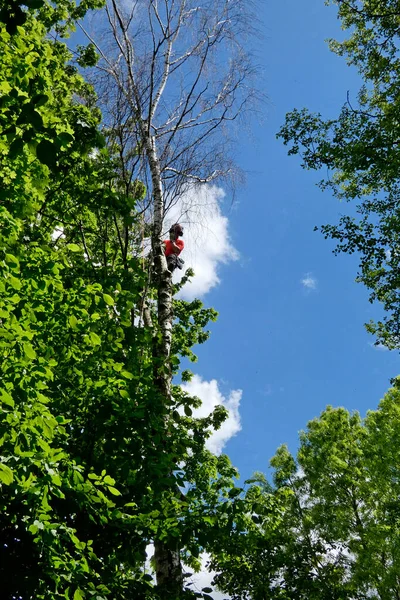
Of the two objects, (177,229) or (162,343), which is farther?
(177,229)

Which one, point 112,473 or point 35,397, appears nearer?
point 35,397

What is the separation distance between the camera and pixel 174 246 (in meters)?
7.46

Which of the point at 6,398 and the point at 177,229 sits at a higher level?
the point at 177,229

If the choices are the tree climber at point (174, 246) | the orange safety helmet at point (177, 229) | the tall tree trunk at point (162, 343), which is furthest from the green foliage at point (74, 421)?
the tree climber at point (174, 246)

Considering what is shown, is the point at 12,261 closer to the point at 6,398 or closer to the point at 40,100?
the point at 6,398

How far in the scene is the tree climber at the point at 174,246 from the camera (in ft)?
23.5

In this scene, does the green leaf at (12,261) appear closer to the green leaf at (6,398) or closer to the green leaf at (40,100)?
the green leaf at (6,398)

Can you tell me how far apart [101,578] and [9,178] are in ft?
13.7

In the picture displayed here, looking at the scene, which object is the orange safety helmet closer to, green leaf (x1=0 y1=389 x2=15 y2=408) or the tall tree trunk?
the tall tree trunk

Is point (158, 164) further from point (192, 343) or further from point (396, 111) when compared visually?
point (192, 343)

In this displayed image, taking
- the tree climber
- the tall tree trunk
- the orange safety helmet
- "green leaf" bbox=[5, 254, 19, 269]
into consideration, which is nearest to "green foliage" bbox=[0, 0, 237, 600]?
"green leaf" bbox=[5, 254, 19, 269]

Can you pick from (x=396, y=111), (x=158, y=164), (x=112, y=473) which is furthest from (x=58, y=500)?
(x=396, y=111)

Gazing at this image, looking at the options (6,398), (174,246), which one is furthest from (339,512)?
(6,398)

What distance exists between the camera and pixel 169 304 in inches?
247
